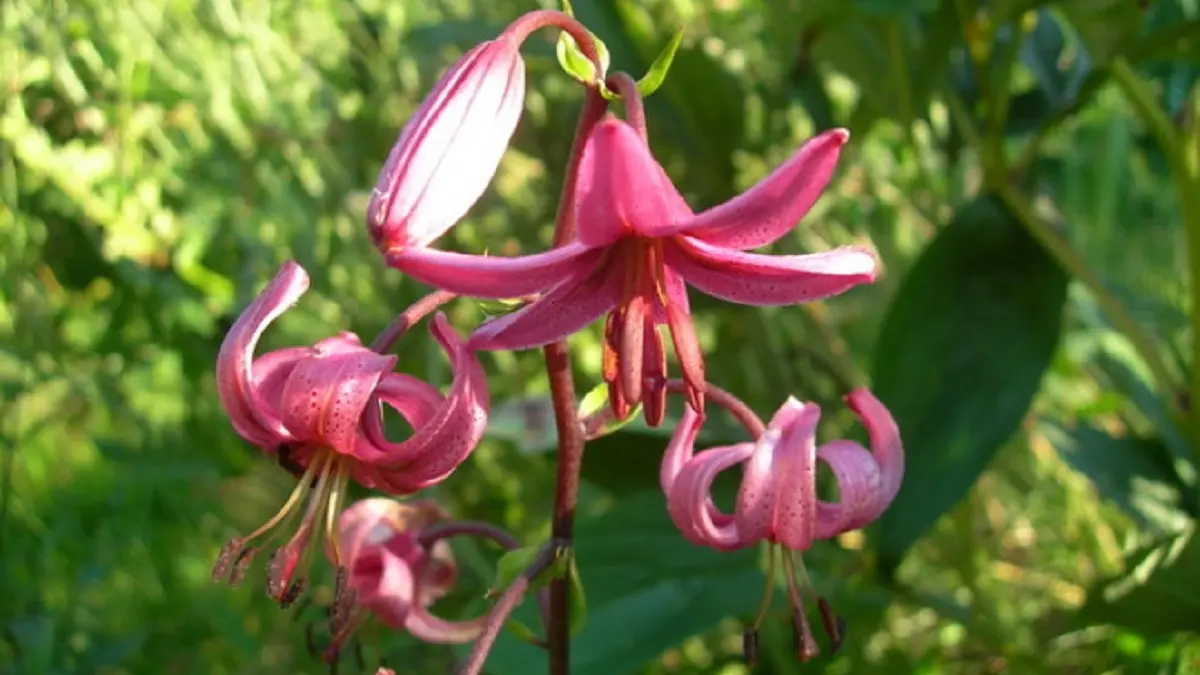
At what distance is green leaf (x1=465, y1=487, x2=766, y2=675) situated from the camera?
70 cm

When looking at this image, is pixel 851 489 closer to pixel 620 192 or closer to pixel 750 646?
pixel 750 646

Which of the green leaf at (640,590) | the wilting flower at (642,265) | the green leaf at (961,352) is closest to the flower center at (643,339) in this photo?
the wilting flower at (642,265)

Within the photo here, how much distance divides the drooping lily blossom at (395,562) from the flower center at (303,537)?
5cm

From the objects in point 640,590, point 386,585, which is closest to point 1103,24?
point 640,590

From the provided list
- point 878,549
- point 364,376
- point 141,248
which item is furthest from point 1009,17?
point 141,248

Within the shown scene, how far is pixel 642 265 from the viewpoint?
18.5 inches

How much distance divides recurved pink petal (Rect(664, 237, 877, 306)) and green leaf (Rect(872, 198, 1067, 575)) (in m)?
0.37

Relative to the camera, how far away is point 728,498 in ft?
2.95

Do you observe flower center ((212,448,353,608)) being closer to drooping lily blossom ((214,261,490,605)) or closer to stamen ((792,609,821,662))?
drooping lily blossom ((214,261,490,605))

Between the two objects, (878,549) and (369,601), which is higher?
(369,601)

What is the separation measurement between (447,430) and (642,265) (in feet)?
0.32

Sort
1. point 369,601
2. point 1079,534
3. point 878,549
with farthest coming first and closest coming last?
1. point 1079,534
2. point 878,549
3. point 369,601

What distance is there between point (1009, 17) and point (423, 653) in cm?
68

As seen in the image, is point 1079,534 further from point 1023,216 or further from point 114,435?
point 114,435
